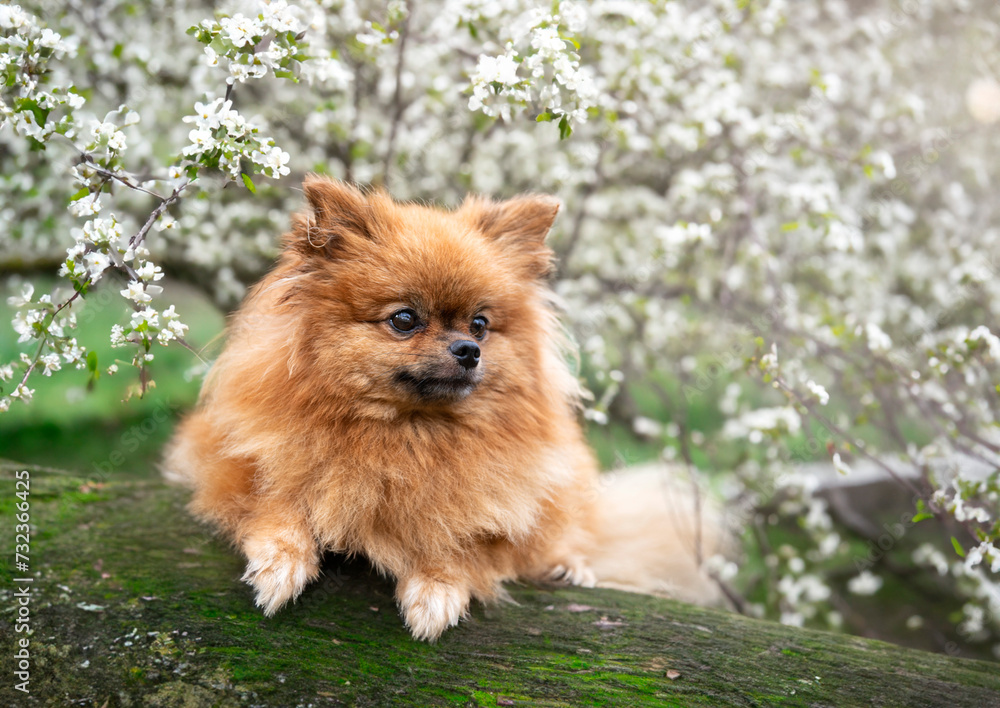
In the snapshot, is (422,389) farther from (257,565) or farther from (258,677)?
(258,677)

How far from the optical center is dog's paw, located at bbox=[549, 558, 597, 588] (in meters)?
3.30

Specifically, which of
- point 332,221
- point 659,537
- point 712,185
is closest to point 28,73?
point 332,221

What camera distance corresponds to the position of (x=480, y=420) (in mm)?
2951

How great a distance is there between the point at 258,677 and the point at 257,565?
0.39 meters

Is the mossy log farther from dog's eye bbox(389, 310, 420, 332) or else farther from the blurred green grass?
the blurred green grass

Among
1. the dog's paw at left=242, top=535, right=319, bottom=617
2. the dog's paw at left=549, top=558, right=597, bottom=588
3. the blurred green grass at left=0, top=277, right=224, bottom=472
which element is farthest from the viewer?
the blurred green grass at left=0, top=277, right=224, bottom=472

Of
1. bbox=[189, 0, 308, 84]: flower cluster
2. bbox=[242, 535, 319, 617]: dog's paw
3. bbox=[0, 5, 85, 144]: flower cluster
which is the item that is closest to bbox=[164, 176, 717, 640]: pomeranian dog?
bbox=[242, 535, 319, 617]: dog's paw

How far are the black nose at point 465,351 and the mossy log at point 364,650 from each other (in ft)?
3.04

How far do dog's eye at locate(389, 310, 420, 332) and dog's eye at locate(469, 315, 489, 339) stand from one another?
27 centimetres

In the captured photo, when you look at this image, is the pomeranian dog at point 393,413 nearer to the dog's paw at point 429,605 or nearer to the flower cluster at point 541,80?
the dog's paw at point 429,605

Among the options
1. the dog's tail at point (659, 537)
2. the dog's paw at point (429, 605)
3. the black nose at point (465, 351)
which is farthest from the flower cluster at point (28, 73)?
the dog's tail at point (659, 537)

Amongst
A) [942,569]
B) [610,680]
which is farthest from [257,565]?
[942,569]

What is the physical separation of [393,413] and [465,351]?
396 millimetres

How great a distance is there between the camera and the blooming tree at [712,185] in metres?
3.61
